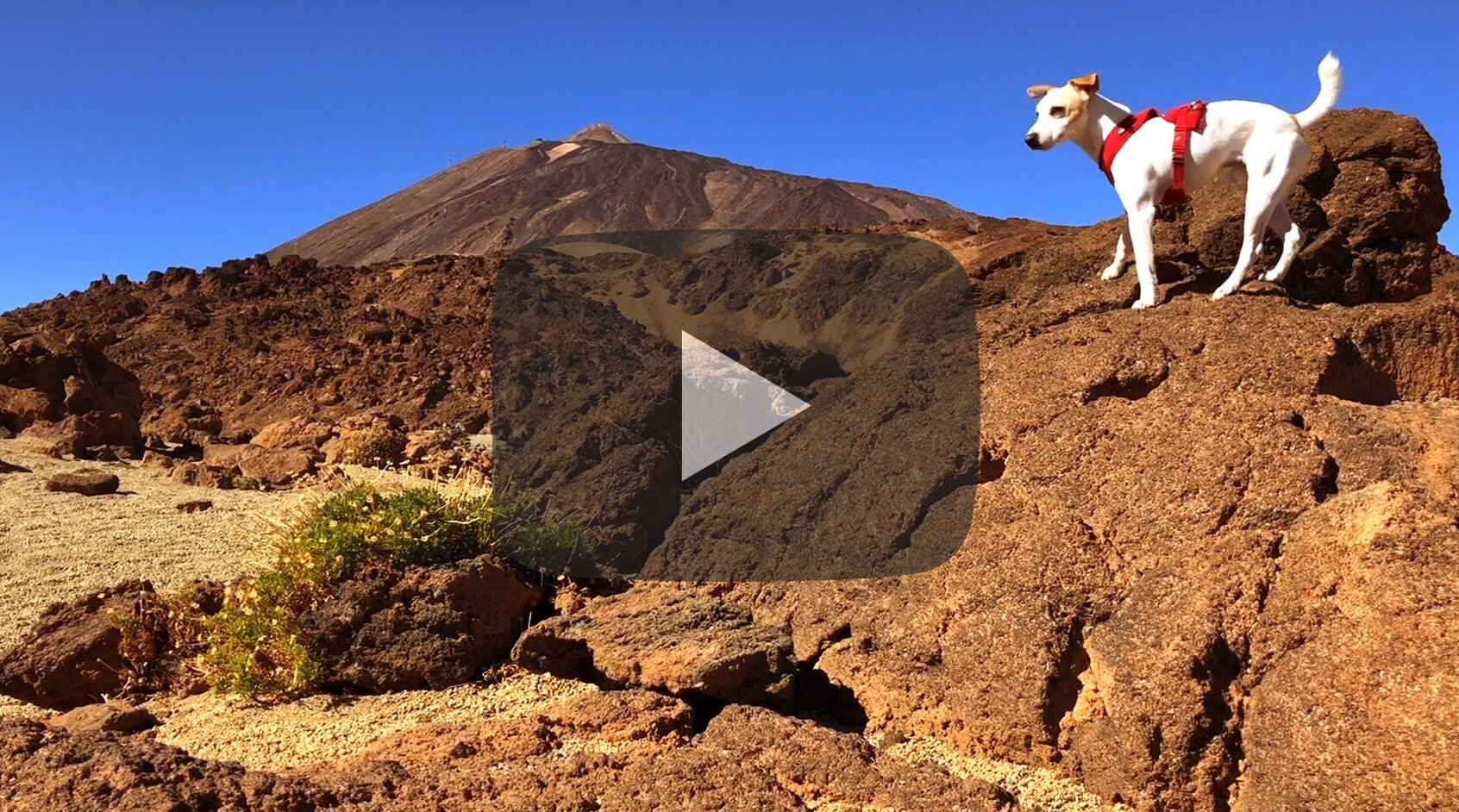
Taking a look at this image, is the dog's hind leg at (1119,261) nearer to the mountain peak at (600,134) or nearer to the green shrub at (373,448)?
the green shrub at (373,448)

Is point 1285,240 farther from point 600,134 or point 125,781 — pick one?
point 600,134

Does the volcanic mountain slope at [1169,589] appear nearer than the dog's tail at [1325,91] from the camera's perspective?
Yes

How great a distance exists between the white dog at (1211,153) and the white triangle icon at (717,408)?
64.2 inches

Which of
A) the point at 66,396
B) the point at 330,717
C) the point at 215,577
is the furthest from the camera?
the point at 66,396

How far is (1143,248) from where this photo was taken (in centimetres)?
407

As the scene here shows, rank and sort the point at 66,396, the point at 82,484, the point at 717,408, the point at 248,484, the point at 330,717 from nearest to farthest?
the point at 717,408 → the point at 330,717 → the point at 82,484 → the point at 248,484 → the point at 66,396

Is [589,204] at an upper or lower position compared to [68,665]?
upper

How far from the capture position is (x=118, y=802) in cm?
230

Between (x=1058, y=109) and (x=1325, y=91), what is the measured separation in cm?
99

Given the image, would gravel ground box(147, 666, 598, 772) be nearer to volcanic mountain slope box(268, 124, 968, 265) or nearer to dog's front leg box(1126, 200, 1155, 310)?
dog's front leg box(1126, 200, 1155, 310)

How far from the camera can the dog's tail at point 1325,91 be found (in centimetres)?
401
